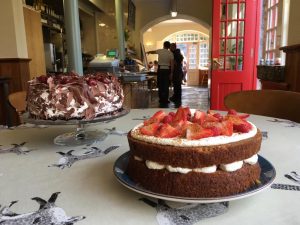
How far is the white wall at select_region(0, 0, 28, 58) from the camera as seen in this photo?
3.57m

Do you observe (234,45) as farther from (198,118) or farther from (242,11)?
(198,118)

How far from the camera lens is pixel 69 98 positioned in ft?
3.04

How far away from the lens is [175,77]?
259 inches

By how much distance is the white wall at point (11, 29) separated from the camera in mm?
3570

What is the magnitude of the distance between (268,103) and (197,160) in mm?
1315

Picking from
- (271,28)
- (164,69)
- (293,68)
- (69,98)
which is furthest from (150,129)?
(164,69)

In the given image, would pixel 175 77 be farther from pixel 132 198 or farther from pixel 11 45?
pixel 132 198

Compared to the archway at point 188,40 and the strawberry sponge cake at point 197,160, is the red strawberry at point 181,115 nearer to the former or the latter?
the strawberry sponge cake at point 197,160

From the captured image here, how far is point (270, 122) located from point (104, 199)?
97 centimetres

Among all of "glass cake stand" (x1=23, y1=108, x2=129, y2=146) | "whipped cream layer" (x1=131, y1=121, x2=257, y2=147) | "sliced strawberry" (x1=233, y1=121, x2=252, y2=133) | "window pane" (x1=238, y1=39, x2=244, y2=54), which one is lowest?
"glass cake stand" (x1=23, y1=108, x2=129, y2=146)

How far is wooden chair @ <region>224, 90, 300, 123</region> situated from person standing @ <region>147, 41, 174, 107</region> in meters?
4.74

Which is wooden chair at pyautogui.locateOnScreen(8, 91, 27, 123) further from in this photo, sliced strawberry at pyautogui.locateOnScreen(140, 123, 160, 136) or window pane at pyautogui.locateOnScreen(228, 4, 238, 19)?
window pane at pyautogui.locateOnScreen(228, 4, 238, 19)

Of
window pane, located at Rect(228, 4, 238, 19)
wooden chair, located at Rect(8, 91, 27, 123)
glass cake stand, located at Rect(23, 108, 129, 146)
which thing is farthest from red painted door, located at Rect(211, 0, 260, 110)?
glass cake stand, located at Rect(23, 108, 129, 146)

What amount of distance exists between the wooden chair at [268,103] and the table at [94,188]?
1.73 feet
